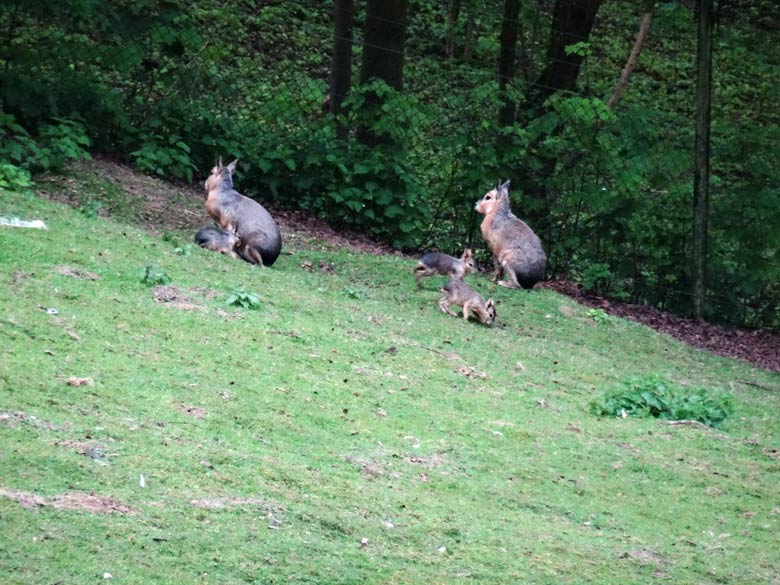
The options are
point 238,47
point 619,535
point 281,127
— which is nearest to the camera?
point 619,535

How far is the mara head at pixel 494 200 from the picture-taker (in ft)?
48.2

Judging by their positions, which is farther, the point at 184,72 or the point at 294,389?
the point at 184,72

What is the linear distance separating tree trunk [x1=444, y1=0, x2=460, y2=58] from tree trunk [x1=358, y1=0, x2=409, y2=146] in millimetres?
3945

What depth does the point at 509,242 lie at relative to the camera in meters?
14.4

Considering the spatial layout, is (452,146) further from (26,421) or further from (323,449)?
(26,421)

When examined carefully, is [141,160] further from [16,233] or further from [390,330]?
[390,330]

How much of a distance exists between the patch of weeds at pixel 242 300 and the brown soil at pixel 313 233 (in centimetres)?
307

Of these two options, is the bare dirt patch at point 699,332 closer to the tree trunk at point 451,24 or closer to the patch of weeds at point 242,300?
the patch of weeds at point 242,300

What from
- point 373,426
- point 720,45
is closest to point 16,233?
point 373,426

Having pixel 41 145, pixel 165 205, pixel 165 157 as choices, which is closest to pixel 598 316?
pixel 165 205

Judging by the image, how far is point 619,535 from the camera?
6.48 meters

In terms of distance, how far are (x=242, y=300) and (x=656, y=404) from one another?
339cm

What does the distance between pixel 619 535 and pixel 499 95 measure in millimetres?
9782

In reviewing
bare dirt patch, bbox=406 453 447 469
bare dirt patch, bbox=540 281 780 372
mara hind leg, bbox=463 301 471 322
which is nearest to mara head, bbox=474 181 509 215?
bare dirt patch, bbox=540 281 780 372
